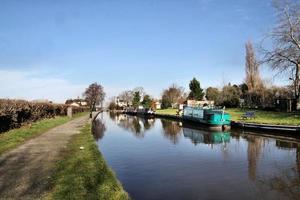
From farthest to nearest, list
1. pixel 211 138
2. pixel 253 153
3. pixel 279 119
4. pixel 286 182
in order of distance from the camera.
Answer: pixel 279 119 < pixel 211 138 < pixel 253 153 < pixel 286 182

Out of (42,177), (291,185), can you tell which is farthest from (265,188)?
(42,177)

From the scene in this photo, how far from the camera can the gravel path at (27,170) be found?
795cm

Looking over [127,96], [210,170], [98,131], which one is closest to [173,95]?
[127,96]

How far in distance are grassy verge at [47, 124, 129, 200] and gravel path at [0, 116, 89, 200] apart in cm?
32

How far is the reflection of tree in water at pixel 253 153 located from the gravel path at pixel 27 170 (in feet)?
23.2

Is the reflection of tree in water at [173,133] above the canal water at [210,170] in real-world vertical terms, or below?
above

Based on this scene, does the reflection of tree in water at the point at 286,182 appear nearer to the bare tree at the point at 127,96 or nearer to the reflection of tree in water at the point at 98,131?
the reflection of tree in water at the point at 98,131

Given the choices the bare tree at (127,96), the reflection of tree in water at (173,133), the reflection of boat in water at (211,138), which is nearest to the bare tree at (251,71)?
the reflection of tree in water at (173,133)

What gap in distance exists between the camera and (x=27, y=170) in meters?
10.4

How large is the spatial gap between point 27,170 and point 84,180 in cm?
212

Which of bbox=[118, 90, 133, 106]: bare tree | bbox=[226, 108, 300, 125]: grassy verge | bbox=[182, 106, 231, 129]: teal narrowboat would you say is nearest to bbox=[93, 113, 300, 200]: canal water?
bbox=[226, 108, 300, 125]: grassy verge

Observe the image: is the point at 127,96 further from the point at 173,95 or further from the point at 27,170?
the point at 27,170

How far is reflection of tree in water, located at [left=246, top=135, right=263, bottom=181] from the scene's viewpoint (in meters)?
13.3

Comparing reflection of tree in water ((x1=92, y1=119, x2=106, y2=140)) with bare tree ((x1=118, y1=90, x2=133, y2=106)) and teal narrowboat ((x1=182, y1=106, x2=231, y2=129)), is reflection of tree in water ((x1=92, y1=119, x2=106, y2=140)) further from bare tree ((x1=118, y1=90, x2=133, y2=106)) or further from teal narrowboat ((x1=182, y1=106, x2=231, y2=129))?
bare tree ((x1=118, y1=90, x2=133, y2=106))
